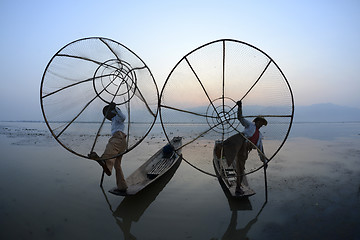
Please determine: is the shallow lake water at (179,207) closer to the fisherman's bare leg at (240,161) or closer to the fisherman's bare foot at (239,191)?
the fisherman's bare foot at (239,191)

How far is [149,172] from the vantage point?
18.7 feet

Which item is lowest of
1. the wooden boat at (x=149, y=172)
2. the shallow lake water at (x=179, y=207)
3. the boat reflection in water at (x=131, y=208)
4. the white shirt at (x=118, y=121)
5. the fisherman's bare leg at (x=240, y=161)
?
the boat reflection in water at (x=131, y=208)

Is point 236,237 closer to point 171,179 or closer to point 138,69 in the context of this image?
point 171,179

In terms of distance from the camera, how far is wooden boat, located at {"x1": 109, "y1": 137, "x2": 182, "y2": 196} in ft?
13.9

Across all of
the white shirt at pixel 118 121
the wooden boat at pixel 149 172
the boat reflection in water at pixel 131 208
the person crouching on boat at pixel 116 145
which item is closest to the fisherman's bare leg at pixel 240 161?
the wooden boat at pixel 149 172

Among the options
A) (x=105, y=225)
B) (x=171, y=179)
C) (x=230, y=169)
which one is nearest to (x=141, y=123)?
(x=171, y=179)

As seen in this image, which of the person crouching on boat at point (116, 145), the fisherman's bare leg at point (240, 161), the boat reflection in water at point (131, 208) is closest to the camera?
the boat reflection in water at point (131, 208)

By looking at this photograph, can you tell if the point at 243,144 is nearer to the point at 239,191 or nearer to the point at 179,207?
the point at 239,191

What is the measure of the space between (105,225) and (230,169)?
12.2 feet

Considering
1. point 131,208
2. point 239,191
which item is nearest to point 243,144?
point 239,191

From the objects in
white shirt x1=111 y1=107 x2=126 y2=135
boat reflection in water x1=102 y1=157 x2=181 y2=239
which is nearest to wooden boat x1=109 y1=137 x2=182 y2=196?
boat reflection in water x1=102 y1=157 x2=181 y2=239

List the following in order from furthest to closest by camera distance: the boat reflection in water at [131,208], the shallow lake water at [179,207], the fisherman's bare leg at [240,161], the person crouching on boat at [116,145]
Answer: the fisherman's bare leg at [240,161] < the person crouching on boat at [116,145] < the boat reflection in water at [131,208] < the shallow lake water at [179,207]

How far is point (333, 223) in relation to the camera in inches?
134

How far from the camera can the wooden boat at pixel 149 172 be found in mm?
4230
